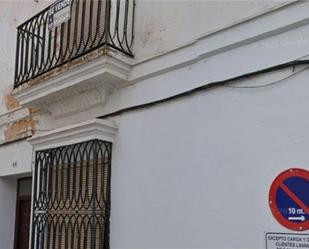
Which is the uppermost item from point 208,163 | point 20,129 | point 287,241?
point 20,129

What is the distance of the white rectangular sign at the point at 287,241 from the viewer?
9.68ft

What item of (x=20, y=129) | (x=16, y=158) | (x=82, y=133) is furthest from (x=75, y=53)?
(x=16, y=158)

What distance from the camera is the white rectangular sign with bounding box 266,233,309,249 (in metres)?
2.95

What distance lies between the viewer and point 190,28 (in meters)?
4.01

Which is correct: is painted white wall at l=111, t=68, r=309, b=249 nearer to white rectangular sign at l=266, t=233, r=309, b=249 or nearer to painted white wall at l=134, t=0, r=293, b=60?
white rectangular sign at l=266, t=233, r=309, b=249

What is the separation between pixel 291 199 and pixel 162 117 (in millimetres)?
1458

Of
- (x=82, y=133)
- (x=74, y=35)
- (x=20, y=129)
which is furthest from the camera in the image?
(x=20, y=129)

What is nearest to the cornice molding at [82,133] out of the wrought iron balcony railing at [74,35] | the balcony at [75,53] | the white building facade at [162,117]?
the white building facade at [162,117]

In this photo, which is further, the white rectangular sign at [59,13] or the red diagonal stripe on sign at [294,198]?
the white rectangular sign at [59,13]

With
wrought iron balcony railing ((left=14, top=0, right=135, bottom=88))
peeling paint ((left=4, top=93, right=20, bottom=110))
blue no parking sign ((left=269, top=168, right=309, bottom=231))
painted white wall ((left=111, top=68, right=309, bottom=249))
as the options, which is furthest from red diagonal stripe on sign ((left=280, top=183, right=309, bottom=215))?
peeling paint ((left=4, top=93, right=20, bottom=110))

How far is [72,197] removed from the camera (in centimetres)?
473

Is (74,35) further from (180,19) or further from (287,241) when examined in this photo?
(287,241)

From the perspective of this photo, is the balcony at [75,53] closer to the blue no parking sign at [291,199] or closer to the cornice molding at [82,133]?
the cornice molding at [82,133]

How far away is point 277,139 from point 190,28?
1.39m
